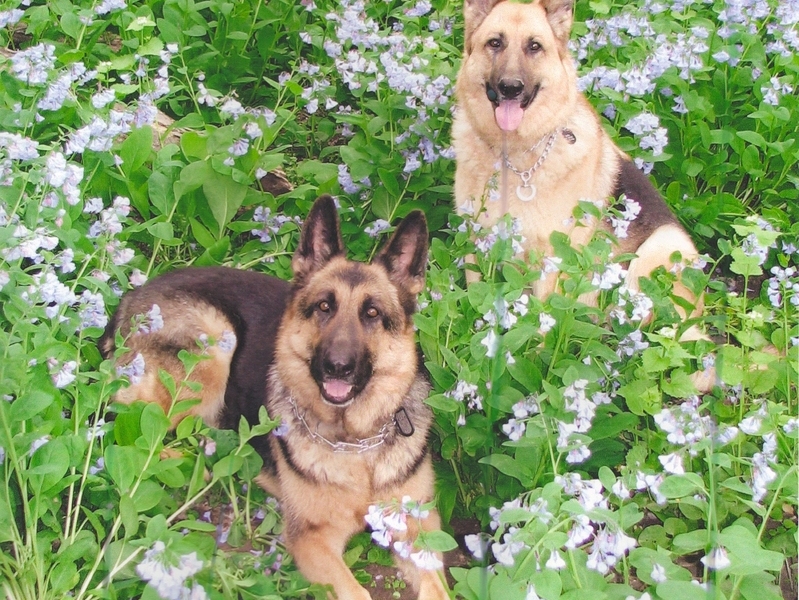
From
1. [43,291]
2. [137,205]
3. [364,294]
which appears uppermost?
[43,291]

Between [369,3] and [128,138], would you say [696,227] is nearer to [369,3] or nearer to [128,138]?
[369,3]

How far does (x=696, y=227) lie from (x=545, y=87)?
145 centimetres

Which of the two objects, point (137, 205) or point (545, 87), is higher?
point (545, 87)

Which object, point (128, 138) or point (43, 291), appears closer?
point (43, 291)

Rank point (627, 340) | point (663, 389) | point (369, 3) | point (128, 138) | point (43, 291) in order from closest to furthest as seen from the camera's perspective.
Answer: point (43, 291) → point (663, 389) → point (627, 340) → point (128, 138) → point (369, 3)

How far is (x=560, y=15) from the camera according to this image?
452 centimetres

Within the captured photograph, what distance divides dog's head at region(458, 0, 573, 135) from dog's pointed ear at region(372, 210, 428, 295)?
1243 millimetres

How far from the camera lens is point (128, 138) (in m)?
4.41

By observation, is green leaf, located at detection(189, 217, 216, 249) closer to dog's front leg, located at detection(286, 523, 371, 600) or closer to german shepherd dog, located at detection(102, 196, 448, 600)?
german shepherd dog, located at detection(102, 196, 448, 600)

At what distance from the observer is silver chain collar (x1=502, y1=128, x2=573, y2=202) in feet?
14.9

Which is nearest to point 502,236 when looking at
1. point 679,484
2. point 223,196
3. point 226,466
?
point 679,484

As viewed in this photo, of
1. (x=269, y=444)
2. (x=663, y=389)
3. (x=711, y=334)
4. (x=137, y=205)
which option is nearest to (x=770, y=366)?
(x=663, y=389)

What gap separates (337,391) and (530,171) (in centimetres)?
188

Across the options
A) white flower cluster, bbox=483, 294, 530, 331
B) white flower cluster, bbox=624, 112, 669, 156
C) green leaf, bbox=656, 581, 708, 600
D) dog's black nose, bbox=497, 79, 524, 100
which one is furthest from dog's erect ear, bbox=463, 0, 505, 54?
green leaf, bbox=656, 581, 708, 600
